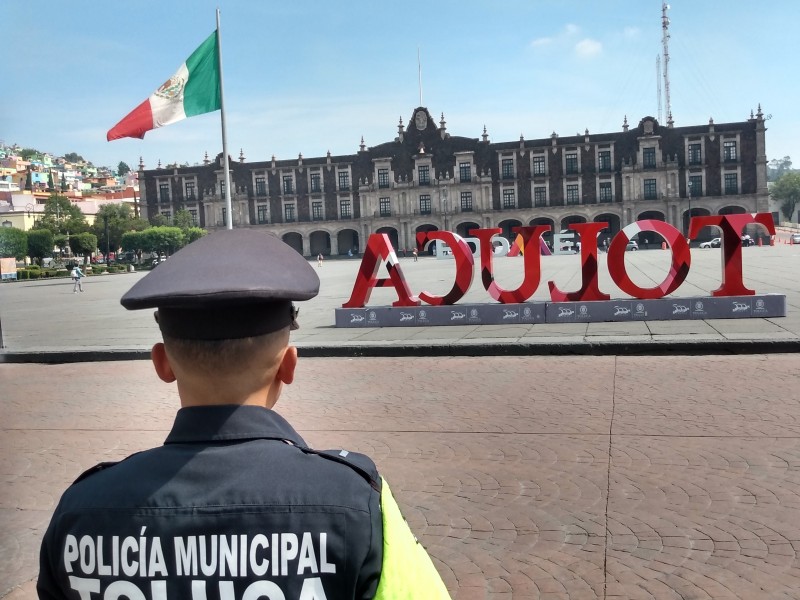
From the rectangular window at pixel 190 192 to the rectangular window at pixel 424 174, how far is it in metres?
21.7

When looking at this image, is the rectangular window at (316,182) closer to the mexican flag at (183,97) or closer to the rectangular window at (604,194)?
the rectangular window at (604,194)

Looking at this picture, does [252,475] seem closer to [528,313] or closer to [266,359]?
[266,359]

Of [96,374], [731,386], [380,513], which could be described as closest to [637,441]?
[731,386]

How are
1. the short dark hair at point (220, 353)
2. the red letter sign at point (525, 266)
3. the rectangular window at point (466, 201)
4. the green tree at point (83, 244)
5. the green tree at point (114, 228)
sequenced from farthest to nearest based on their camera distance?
the rectangular window at point (466, 201), the green tree at point (83, 244), the green tree at point (114, 228), the red letter sign at point (525, 266), the short dark hair at point (220, 353)

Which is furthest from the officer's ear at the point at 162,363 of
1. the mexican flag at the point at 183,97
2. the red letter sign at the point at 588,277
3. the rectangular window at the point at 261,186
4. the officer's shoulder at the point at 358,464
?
the rectangular window at the point at 261,186

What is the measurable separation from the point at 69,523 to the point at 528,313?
12.5 metres

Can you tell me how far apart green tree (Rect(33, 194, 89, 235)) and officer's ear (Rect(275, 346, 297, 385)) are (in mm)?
52730

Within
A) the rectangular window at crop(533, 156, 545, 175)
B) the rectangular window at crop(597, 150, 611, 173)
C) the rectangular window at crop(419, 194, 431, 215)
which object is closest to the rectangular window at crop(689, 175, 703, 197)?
the rectangular window at crop(597, 150, 611, 173)

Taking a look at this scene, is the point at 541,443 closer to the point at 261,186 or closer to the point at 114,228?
the point at 114,228

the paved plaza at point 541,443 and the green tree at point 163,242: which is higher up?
the green tree at point 163,242

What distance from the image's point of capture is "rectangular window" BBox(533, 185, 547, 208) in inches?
2906

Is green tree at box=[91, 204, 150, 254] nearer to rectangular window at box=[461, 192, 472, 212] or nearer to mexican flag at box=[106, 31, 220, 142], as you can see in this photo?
rectangular window at box=[461, 192, 472, 212]

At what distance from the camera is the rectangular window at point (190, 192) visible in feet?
212

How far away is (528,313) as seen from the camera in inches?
533
